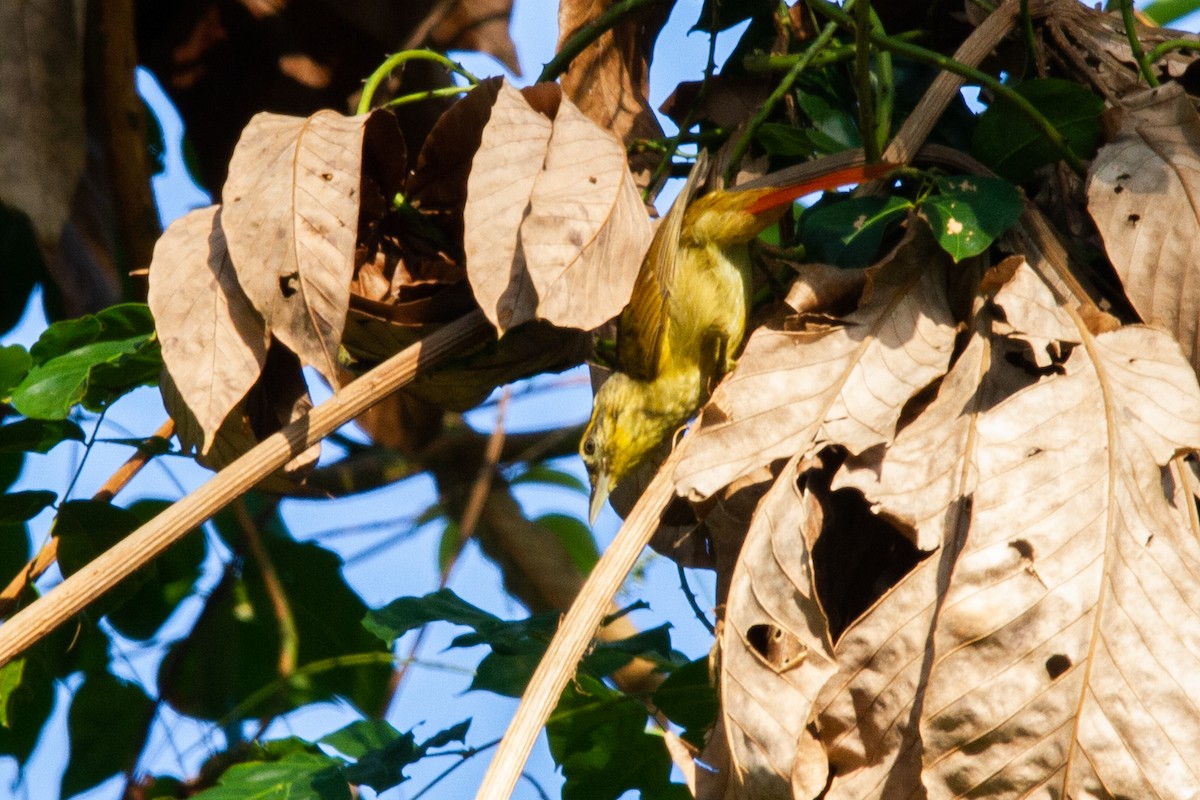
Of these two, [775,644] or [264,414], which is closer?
[775,644]

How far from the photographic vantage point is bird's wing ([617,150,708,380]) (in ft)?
6.82

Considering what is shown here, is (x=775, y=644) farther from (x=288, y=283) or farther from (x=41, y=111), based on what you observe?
(x=41, y=111)

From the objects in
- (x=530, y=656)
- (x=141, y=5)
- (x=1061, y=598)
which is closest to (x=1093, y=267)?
(x=1061, y=598)

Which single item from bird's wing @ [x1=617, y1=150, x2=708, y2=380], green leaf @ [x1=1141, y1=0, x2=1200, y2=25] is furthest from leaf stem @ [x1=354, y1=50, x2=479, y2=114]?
green leaf @ [x1=1141, y1=0, x2=1200, y2=25]

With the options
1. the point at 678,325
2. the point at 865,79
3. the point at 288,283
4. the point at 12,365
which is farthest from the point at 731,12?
the point at 12,365

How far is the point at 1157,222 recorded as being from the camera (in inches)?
55.1

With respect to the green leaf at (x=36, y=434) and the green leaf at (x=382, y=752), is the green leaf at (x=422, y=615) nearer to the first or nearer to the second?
the green leaf at (x=382, y=752)

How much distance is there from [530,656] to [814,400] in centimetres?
63

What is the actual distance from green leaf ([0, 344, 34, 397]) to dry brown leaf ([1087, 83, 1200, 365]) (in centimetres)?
152

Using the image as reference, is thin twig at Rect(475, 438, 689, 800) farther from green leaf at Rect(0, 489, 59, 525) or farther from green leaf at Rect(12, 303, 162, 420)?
green leaf at Rect(0, 489, 59, 525)

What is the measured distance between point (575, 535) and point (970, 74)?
93.5 inches

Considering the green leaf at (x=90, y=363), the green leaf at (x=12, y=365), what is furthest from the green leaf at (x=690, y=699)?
the green leaf at (x=12, y=365)

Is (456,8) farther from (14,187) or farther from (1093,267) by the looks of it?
(1093,267)

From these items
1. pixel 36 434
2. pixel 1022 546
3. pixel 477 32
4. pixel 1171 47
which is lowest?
pixel 1022 546
